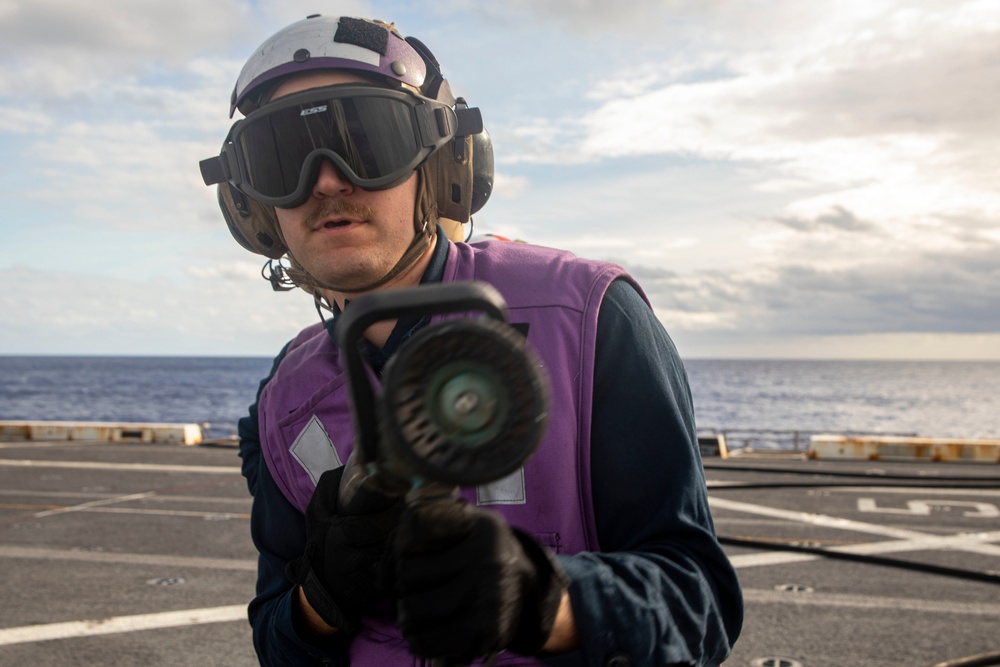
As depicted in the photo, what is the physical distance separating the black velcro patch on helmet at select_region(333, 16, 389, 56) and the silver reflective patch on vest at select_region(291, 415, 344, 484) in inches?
40.1

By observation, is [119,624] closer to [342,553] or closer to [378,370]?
[378,370]

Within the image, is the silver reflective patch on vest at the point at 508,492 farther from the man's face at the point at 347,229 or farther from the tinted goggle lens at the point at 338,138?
the tinted goggle lens at the point at 338,138

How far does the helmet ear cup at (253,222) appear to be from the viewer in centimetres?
259

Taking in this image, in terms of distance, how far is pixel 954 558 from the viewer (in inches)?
350

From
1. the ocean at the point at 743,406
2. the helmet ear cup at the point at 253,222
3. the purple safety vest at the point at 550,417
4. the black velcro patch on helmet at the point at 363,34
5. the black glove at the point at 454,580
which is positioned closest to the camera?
the black glove at the point at 454,580

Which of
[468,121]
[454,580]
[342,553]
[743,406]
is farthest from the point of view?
[743,406]

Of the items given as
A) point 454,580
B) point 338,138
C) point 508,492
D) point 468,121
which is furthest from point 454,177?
point 454,580

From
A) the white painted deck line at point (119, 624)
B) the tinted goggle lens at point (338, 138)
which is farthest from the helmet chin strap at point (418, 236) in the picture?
the white painted deck line at point (119, 624)

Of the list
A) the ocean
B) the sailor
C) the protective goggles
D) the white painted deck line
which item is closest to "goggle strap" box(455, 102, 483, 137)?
the sailor

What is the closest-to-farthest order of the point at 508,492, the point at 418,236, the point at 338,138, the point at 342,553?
the point at 342,553 < the point at 508,492 < the point at 338,138 < the point at 418,236

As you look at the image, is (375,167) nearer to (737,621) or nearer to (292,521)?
(292,521)

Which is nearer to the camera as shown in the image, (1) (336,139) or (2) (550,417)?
(2) (550,417)

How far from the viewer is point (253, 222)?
8.77 feet

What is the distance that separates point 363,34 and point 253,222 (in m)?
0.74
